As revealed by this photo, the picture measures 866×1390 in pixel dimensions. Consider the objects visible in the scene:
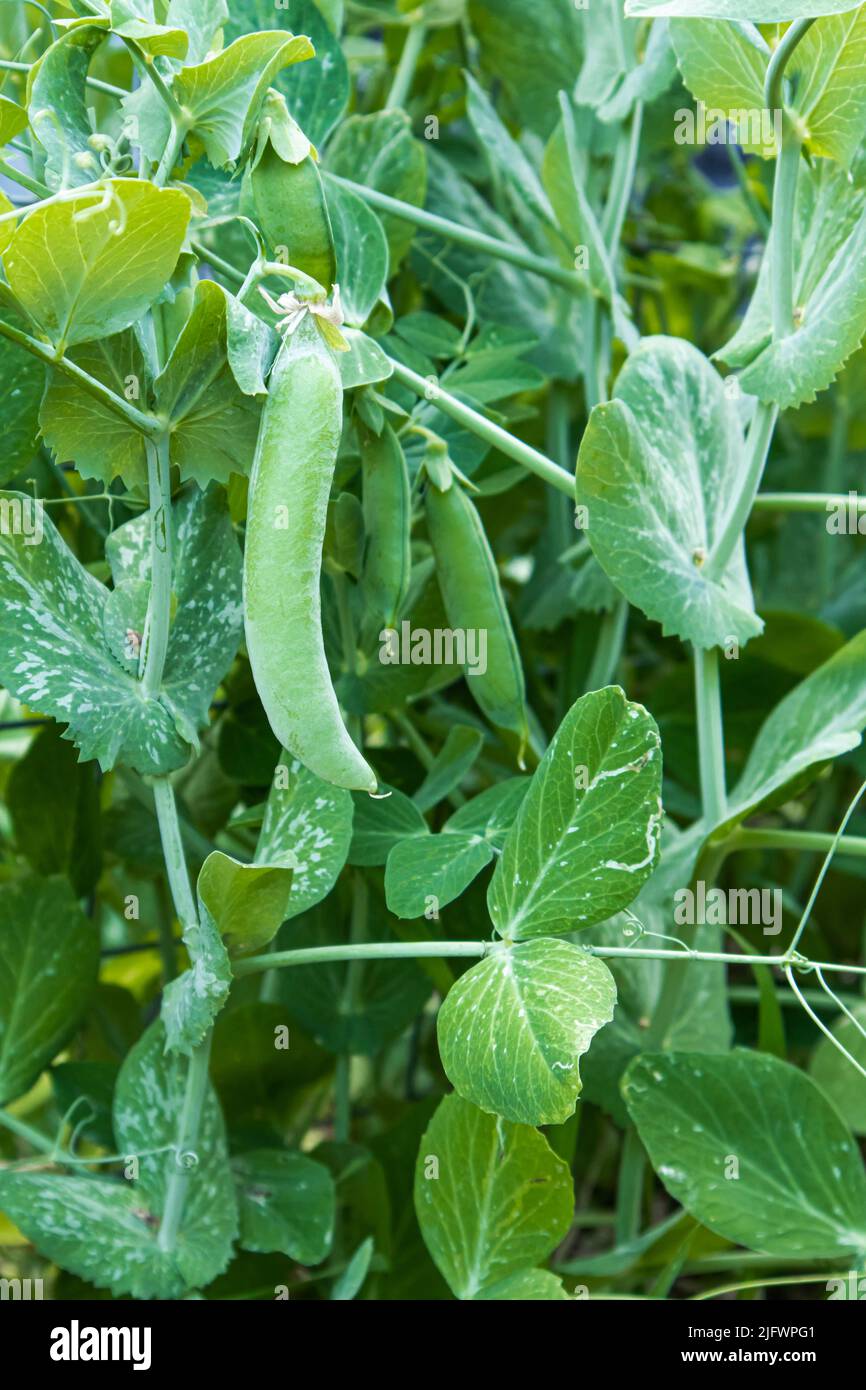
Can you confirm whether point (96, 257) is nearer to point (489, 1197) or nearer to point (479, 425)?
point (479, 425)

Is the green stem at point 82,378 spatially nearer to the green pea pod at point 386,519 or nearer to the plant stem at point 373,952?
the green pea pod at point 386,519

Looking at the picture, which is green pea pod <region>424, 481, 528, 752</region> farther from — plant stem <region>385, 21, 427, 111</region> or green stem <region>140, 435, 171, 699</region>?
plant stem <region>385, 21, 427, 111</region>

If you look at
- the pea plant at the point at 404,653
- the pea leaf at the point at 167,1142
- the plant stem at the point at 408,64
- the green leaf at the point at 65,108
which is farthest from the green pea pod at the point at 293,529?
the plant stem at the point at 408,64

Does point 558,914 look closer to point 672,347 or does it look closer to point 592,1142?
point 672,347

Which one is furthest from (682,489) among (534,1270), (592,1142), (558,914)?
(592,1142)

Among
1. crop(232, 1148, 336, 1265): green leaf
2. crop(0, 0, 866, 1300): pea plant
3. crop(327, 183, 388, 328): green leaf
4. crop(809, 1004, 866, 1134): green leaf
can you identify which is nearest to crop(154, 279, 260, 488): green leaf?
crop(0, 0, 866, 1300): pea plant
